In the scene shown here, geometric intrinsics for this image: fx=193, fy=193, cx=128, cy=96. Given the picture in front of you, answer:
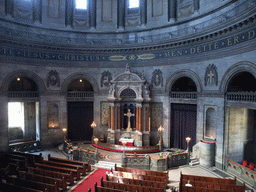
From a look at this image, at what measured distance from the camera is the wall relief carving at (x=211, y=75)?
1759 cm

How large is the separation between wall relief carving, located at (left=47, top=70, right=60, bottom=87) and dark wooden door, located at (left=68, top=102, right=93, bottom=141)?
3118 millimetres

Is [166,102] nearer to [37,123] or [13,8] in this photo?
[37,123]

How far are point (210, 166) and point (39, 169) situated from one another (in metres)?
14.2

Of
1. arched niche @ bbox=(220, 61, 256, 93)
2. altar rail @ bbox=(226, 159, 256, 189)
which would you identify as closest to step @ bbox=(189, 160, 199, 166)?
altar rail @ bbox=(226, 159, 256, 189)

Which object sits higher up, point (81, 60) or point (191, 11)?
point (191, 11)

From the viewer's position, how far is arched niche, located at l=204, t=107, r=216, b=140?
18359 millimetres

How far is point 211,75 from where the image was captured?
18000 mm

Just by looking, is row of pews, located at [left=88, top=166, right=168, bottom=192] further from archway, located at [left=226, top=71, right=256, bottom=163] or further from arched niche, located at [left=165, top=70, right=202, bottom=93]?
arched niche, located at [left=165, top=70, right=202, bottom=93]

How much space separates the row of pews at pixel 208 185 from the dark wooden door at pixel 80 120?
15371 mm

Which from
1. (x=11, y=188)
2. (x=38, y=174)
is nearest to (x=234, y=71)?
(x=38, y=174)

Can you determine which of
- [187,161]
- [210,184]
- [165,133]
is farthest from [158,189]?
[165,133]

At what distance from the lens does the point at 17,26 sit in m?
21.2

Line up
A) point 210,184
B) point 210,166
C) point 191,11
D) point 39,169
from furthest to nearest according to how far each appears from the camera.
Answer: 1. point 191,11
2. point 210,166
3. point 39,169
4. point 210,184

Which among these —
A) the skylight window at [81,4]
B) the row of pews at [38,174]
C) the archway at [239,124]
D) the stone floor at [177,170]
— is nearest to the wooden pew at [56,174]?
the row of pews at [38,174]
